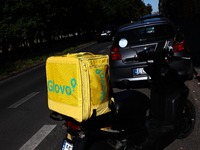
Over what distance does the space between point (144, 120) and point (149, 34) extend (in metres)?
3.14

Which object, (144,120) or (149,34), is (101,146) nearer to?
(144,120)

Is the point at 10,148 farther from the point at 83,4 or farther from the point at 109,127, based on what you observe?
the point at 83,4

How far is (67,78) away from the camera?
2.30m

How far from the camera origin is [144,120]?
114 inches

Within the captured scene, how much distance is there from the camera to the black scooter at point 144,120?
2.30 metres

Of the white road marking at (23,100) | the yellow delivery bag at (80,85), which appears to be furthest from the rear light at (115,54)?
the yellow delivery bag at (80,85)

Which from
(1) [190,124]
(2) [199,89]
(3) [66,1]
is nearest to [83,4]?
(3) [66,1]

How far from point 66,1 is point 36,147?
2688 cm

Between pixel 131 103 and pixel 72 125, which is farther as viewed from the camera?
pixel 131 103

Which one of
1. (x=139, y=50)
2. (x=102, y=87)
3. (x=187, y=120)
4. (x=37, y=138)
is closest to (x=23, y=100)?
(x=37, y=138)

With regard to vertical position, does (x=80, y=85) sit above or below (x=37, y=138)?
above

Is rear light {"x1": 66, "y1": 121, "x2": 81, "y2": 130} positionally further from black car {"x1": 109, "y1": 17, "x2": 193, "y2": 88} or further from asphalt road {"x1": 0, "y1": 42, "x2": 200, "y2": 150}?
black car {"x1": 109, "y1": 17, "x2": 193, "y2": 88}

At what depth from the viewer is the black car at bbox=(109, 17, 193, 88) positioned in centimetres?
549

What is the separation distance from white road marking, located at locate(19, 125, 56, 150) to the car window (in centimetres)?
275
